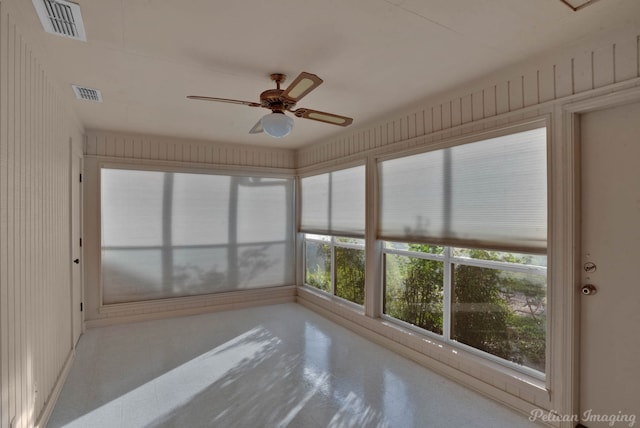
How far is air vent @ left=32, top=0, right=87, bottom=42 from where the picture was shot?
1774mm

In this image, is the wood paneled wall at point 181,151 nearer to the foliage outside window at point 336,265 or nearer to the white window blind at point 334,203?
the white window blind at point 334,203

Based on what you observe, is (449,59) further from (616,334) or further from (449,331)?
(449,331)

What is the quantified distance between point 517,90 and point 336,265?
327cm

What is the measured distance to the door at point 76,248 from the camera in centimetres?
349

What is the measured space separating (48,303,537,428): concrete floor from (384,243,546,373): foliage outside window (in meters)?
0.45

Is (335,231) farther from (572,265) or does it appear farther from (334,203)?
(572,265)

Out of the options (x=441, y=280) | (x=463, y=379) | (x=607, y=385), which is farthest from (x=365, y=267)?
(x=607, y=385)

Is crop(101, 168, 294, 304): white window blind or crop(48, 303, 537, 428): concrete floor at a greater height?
crop(101, 168, 294, 304): white window blind

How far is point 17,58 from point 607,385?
4.16m

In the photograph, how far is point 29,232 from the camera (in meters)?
2.10

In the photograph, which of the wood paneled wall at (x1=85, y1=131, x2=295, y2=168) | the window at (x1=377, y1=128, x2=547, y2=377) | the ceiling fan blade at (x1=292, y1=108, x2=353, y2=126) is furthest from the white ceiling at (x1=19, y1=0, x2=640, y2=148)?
the wood paneled wall at (x1=85, y1=131, x2=295, y2=168)

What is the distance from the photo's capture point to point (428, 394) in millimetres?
2756

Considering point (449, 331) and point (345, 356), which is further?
point (345, 356)

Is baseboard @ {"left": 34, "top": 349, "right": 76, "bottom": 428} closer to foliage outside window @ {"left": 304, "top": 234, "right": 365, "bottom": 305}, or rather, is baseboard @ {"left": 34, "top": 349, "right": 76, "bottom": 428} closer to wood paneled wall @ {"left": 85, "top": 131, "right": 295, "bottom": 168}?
wood paneled wall @ {"left": 85, "top": 131, "right": 295, "bottom": 168}
